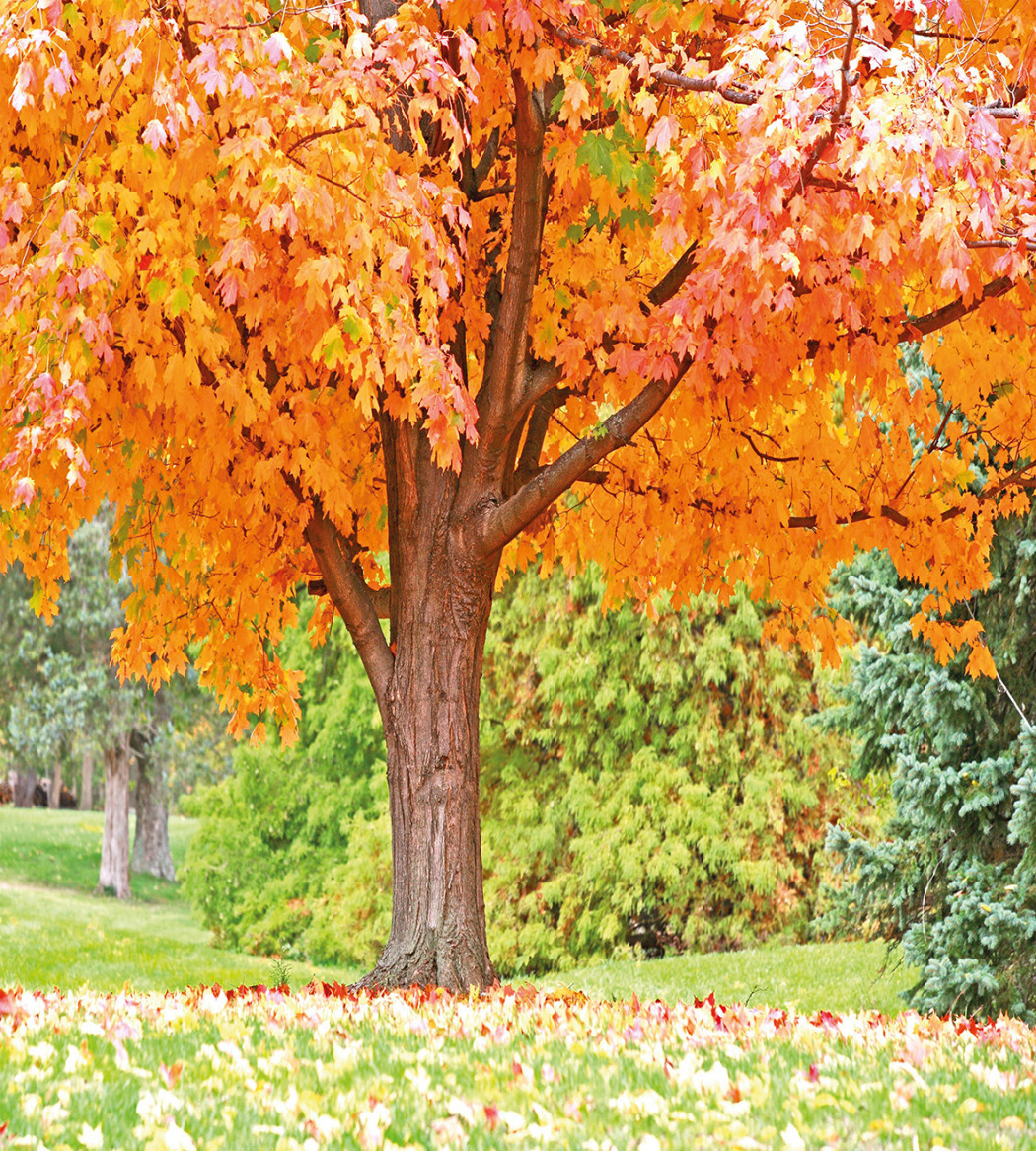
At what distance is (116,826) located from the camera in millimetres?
26766

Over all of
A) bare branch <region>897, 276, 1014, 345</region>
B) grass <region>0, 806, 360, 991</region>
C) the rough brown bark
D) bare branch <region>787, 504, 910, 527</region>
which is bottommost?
grass <region>0, 806, 360, 991</region>

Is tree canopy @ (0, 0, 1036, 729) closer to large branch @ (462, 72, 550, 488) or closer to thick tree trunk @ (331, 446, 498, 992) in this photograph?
large branch @ (462, 72, 550, 488)

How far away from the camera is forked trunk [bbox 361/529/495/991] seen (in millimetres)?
6379

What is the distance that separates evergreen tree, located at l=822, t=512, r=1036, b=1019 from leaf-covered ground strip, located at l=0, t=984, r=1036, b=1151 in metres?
3.40

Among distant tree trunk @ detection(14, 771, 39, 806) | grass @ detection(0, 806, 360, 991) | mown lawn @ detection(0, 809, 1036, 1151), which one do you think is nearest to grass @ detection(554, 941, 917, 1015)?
grass @ detection(0, 806, 360, 991)

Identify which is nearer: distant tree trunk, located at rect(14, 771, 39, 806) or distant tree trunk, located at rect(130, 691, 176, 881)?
distant tree trunk, located at rect(130, 691, 176, 881)

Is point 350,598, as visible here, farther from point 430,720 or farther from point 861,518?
point 861,518

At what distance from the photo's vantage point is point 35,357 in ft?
17.3

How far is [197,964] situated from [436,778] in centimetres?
1161

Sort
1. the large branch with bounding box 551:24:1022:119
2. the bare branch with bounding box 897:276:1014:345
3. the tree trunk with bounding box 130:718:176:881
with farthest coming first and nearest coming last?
the tree trunk with bounding box 130:718:176:881 < the bare branch with bounding box 897:276:1014:345 < the large branch with bounding box 551:24:1022:119

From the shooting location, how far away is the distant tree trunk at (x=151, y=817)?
2905 centimetres

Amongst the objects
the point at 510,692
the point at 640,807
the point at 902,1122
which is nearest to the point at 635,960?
the point at 640,807

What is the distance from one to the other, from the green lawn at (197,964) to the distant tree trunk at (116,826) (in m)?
0.41

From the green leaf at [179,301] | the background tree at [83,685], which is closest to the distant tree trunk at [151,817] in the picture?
the background tree at [83,685]
